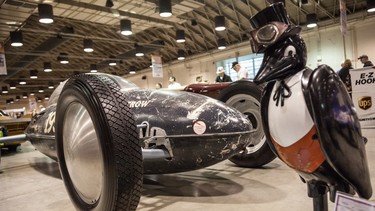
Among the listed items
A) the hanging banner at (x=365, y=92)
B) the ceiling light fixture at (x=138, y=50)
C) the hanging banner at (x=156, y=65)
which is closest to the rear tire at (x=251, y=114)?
the hanging banner at (x=365, y=92)

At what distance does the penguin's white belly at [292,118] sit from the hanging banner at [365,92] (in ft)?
22.7

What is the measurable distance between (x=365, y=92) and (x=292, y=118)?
7.10 metres

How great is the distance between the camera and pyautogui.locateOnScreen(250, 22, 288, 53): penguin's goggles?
1383mm

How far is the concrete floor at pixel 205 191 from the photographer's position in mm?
2566

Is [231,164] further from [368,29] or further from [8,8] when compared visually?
[368,29]

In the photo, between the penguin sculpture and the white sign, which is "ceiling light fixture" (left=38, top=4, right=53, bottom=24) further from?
the white sign

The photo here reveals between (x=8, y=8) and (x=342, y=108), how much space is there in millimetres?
11916

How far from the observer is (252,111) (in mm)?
3922

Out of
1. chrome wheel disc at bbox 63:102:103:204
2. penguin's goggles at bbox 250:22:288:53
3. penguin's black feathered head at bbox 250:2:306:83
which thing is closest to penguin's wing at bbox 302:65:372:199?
penguin's black feathered head at bbox 250:2:306:83

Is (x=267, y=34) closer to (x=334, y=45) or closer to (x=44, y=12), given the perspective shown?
(x=44, y=12)

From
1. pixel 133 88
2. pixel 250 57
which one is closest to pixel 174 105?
pixel 133 88

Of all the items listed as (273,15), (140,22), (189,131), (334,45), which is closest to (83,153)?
(273,15)

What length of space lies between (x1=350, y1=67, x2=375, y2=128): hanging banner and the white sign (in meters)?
7.08

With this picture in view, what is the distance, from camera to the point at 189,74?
67.4 feet
